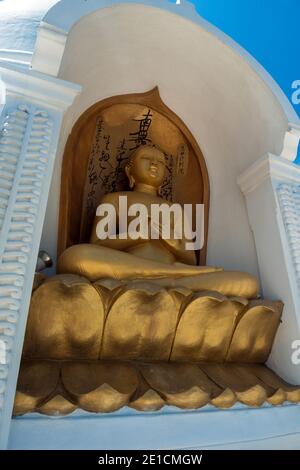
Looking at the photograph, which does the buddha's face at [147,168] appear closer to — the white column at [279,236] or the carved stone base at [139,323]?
the white column at [279,236]

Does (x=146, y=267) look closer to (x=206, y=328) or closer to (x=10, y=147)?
(x=206, y=328)

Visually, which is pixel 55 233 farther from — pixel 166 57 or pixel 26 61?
pixel 166 57

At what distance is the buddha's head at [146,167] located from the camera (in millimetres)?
2922

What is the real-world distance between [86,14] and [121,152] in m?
1.03

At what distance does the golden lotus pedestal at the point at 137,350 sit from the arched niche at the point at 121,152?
0.94 m

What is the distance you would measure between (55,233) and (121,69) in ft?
4.44

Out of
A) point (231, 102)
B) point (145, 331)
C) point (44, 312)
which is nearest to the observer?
point (44, 312)

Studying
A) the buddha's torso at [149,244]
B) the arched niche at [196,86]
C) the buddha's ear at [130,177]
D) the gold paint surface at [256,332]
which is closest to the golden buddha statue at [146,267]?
the buddha's torso at [149,244]

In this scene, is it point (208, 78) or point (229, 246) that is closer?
point (229, 246)

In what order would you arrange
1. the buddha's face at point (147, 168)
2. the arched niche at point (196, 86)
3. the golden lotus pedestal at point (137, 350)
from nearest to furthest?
1. the golden lotus pedestal at point (137, 350)
2. the arched niche at point (196, 86)
3. the buddha's face at point (147, 168)

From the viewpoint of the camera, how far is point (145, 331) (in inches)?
69.0
